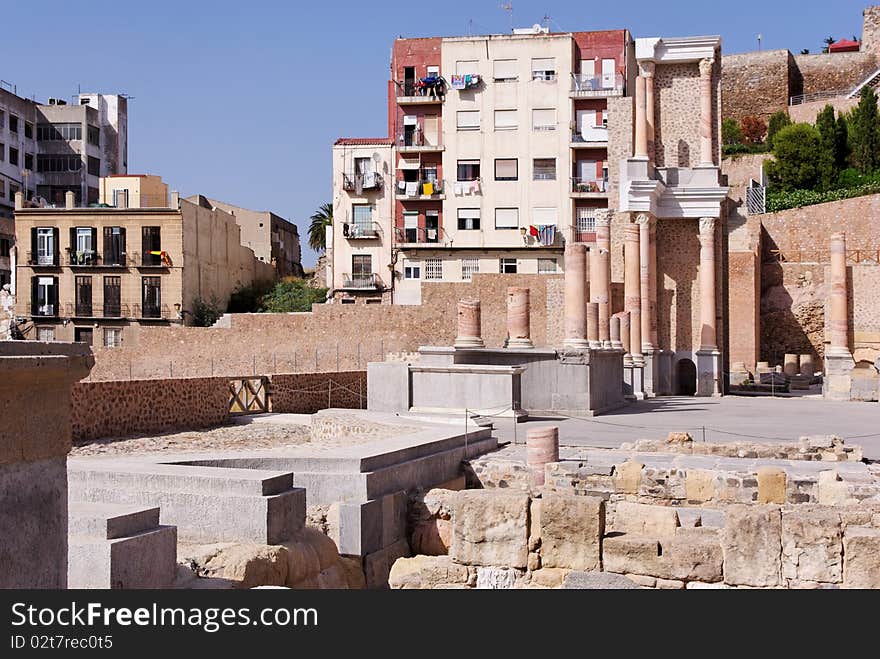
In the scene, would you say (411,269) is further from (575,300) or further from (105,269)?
(575,300)

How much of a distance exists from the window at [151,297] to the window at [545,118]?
1669 centimetres

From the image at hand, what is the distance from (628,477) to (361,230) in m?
34.1

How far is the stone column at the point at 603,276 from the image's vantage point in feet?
85.3

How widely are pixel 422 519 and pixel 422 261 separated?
34.1 metres

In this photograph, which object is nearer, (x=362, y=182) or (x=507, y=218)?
(x=507, y=218)

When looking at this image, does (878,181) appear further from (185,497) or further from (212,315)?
(185,497)

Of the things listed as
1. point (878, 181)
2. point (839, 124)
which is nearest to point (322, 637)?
point (878, 181)

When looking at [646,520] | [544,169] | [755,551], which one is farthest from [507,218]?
[755,551]

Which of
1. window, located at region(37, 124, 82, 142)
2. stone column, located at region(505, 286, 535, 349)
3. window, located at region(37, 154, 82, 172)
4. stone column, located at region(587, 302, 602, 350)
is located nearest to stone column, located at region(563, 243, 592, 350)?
stone column, located at region(505, 286, 535, 349)

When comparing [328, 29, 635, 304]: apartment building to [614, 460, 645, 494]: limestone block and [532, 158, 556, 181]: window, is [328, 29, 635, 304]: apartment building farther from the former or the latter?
[614, 460, 645, 494]: limestone block

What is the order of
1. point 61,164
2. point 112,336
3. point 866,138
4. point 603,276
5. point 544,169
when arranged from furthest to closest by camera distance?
point 61,164 → point 866,138 → point 544,169 → point 112,336 → point 603,276

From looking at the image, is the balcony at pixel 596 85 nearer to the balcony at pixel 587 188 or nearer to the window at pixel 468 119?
the balcony at pixel 587 188

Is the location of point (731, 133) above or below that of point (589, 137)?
above

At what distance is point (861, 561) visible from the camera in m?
7.45
